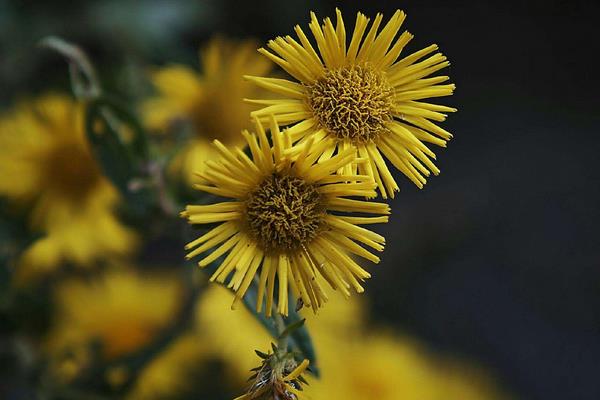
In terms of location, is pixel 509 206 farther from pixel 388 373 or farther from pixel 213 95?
pixel 213 95

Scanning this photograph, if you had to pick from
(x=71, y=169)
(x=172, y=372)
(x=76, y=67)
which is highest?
(x=71, y=169)

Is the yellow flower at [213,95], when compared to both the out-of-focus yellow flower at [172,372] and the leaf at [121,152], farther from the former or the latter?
the out-of-focus yellow flower at [172,372]

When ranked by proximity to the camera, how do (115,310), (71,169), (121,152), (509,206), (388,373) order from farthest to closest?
(509,206), (388,373), (115,310), (71,169), (121,152)

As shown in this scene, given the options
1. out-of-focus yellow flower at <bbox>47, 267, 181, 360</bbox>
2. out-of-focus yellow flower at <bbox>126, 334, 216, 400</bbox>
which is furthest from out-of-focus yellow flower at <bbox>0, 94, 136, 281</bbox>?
out-of-focus yellow flower at <bbox>126, 334, 216, 400</bbox>

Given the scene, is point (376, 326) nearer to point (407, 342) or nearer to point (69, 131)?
point (407, 342)

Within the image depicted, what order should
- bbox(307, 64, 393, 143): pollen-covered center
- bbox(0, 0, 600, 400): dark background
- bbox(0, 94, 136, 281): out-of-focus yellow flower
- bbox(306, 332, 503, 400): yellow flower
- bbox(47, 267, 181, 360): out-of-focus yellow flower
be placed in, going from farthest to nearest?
bbox(0, 0, 600, 400): dark background
bbox(306, 332, 503, 400): yellow flower
bbox(47, 267, 181, 360): out-of-focus yellow flower
bbox(0, 94, 136, 281): out-of-focus yellow flower
bbox(307, 64, 393, 143): pollen-covered center

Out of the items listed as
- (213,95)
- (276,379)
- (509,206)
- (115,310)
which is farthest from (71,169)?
(509,206)

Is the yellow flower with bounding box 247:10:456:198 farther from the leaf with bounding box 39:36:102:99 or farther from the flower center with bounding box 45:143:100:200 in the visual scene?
the flower center with bounding box 45:143:100:200

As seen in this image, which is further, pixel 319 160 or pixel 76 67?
pixel 76 67

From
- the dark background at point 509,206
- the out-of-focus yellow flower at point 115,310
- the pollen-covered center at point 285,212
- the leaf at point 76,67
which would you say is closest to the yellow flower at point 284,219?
the pollen-covered center at point 285,212
